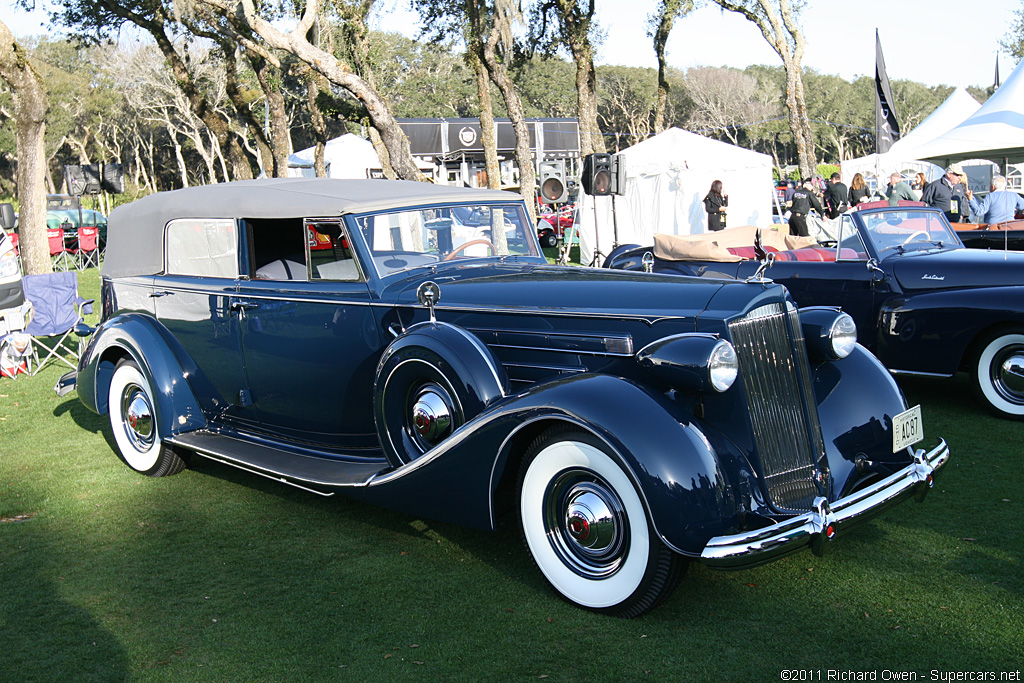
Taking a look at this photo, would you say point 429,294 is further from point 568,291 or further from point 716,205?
point 716,205

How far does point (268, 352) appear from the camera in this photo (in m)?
4.79

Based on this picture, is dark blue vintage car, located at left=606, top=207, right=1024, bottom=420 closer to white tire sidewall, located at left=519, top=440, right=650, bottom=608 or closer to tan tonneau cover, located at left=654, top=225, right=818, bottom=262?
tan tonneau cover, located at left=654, top=225, right=818, bottom=262

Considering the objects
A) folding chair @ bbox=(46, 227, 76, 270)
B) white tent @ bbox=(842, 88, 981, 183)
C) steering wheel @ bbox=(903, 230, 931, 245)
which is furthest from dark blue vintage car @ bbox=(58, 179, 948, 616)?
white tent @ bbox=(842, 88, 981, 183)

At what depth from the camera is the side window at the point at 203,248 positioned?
16.4ft

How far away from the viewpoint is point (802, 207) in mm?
13828

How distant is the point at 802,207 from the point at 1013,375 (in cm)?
825

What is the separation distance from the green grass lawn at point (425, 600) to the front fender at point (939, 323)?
1.45 meters

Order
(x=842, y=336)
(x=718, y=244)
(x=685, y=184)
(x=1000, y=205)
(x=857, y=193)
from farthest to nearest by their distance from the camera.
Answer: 1. (x=685, y=184)
2. (x=857, y=193)
3. (x=1000, y=205)
4. (x=718, y=244)
5. (x=842, y=336)

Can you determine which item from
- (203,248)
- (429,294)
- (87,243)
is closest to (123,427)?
(203,248)

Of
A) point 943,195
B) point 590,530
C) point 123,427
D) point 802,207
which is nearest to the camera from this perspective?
point 590,530

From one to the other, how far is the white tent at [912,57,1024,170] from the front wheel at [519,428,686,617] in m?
17.6

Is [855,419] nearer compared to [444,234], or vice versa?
[855,419]

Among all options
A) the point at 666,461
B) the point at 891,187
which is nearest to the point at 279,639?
the point at 666,461

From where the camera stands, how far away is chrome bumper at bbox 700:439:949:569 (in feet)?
9.46
